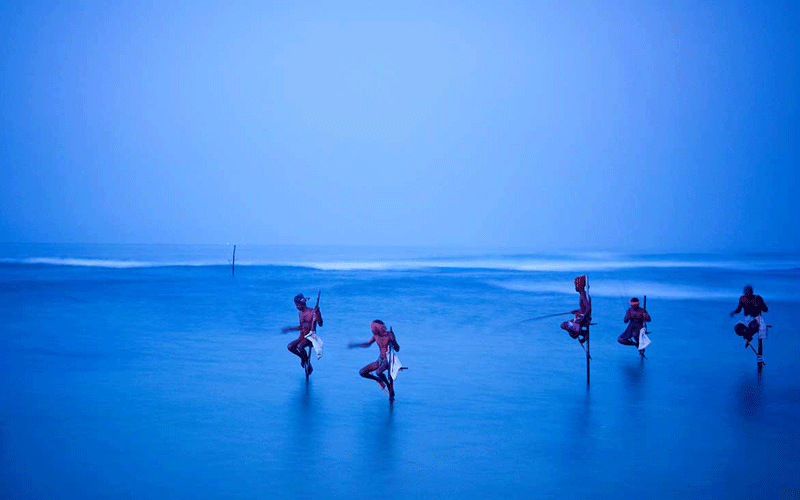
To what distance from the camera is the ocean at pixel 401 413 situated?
808 centimetres

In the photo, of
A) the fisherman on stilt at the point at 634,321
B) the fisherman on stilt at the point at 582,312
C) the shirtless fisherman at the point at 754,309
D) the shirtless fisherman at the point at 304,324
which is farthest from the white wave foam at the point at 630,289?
the shirtless fisherman at the point at 304,324

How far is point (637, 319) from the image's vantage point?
15758 mm

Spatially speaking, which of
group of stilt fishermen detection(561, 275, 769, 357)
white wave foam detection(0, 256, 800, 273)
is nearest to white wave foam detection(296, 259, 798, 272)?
white wave foam detection(0, 256, 800, 273)

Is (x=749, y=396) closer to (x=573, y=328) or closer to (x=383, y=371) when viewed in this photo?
(x=573, y=328)

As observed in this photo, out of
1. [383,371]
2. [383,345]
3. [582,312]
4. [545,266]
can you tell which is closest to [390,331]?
[383,345]

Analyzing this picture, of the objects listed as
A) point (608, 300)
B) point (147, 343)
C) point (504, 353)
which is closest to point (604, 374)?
point (504, 353)

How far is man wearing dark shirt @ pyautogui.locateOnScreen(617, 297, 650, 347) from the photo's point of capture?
15614 mm

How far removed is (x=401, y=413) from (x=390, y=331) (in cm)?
133

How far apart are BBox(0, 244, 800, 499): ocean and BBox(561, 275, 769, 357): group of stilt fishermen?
2.20ft

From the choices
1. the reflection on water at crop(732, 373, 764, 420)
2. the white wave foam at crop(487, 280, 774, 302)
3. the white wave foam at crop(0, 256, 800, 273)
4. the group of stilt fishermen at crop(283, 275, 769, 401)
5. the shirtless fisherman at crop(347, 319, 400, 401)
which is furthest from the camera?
the white wave foam at crop(0, 256, 800, 273)

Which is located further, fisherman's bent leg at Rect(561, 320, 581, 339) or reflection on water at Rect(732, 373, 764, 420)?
fisherman's bent leg at Rect(561, 320, 581, 339)

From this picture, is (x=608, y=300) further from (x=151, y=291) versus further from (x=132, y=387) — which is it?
(x=132, y=387)

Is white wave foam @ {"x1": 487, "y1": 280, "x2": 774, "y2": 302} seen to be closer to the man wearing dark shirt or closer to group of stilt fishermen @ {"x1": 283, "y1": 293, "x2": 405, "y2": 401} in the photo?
the man wearing dark shirt

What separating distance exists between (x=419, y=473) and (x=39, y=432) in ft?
17.1
